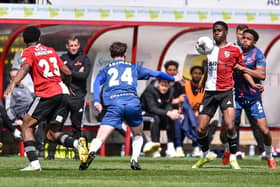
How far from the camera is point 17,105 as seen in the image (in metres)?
21.2

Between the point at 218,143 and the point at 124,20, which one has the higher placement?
the point at 124,20

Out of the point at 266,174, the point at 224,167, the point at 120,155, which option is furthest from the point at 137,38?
the point at 266,174

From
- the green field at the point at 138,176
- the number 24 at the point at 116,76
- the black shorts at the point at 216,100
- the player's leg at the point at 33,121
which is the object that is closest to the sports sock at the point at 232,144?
the green field at the point at 138,176

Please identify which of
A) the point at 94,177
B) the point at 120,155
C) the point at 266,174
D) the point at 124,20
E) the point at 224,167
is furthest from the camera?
the point at 120,155

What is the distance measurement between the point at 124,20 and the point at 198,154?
11.0ft

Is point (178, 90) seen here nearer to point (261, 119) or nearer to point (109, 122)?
point (261, 119)

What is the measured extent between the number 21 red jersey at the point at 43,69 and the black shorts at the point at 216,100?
90.5 inches

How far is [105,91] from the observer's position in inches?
576

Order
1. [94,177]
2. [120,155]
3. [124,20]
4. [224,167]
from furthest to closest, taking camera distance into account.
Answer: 1. [120,155]
2. [124,20]
3. [224,167]
4. [94,177]

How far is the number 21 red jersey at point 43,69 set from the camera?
46.9 ft

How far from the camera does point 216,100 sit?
15367 mm

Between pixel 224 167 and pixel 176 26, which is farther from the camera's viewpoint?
pixel 176 26

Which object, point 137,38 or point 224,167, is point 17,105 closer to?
point 137,38

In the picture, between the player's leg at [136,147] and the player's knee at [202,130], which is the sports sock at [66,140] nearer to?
the player's leg at [136,147]
